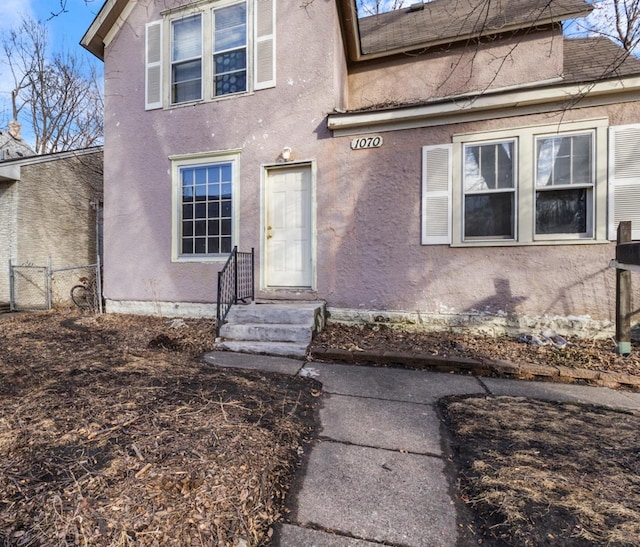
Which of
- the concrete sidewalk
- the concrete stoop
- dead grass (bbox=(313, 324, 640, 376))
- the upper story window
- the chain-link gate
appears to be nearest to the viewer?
the concrete sidewalk

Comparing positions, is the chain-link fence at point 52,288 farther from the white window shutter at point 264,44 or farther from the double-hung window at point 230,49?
the white window shutter at point 264,44

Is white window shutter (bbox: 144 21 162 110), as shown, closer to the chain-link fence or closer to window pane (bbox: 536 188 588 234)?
the chain-link fence

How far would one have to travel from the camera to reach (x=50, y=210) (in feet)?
26.8

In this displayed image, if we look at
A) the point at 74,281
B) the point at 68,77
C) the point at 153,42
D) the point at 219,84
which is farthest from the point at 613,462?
the point at 68,77

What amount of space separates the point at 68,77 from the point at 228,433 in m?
17.8

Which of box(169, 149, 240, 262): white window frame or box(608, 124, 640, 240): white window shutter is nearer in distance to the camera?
box(608, 124, 640, 240): white window shutter

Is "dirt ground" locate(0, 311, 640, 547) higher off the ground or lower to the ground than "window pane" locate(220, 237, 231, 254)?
lower

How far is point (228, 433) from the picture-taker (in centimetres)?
207

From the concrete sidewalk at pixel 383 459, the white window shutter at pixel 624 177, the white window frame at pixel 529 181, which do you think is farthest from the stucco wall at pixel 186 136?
the white window shutter at pixel 624 177

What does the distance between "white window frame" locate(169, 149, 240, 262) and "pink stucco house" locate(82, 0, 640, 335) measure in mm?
38

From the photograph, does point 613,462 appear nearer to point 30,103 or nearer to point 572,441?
point 572,441

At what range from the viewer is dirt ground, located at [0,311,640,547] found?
1383 mm

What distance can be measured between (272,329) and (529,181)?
13.7ft

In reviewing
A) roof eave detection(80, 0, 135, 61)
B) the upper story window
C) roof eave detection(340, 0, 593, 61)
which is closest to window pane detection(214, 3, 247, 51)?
the upper story window
